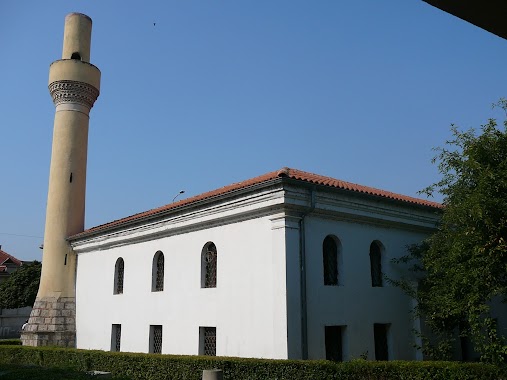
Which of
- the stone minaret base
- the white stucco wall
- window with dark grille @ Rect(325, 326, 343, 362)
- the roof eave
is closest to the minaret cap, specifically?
the roof eave

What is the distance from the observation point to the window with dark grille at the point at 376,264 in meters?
14.3

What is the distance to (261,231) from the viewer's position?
12.6 metres

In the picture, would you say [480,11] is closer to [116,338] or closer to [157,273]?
[157,273]

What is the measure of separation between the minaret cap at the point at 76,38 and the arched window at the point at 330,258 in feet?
51.4

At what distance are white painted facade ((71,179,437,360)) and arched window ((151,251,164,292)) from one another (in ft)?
0.54

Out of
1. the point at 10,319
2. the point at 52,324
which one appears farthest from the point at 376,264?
the point at 10,319

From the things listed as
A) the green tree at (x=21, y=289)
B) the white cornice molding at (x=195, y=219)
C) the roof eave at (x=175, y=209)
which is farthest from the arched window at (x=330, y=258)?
the green tree at (x=21, y=289)

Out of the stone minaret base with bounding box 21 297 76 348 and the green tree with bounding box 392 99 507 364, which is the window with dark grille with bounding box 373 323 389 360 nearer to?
the green tree with bounding box 392 99 507 364

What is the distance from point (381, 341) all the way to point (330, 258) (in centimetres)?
296

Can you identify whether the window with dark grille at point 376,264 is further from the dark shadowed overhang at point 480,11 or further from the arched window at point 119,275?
the dark shadowed overhang at point 480,11

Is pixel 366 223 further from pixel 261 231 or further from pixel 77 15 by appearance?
pixel 77 15

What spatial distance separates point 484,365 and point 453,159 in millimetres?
4401

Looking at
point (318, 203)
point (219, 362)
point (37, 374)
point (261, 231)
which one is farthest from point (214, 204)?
point (37, 374)

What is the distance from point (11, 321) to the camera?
39750mm
